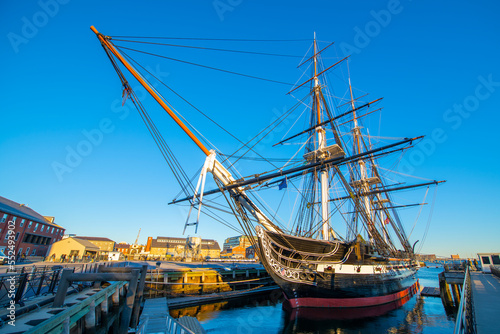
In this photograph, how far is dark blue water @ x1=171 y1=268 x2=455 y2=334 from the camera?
12.1 metres

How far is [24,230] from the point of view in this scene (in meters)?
36.5

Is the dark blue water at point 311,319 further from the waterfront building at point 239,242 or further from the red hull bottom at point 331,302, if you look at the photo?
the waterfront building at point 239,242

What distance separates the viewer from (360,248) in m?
16.3

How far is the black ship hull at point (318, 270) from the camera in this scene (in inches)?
549

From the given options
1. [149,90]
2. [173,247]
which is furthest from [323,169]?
[173,247]

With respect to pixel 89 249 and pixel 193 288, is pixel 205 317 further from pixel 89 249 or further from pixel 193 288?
pixel 89 249

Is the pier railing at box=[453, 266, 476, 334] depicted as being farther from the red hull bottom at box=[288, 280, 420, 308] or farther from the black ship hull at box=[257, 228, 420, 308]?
the red hull bottom at box=[288, 280, 420, 308]

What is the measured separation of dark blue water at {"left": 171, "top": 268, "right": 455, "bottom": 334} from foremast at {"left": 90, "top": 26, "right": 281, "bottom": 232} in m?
5.27

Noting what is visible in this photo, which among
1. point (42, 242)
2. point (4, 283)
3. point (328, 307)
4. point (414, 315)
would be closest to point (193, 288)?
point (328, 307)

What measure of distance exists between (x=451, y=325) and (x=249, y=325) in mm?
12468

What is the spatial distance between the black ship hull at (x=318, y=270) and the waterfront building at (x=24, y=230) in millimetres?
36437

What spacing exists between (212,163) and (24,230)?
141ft

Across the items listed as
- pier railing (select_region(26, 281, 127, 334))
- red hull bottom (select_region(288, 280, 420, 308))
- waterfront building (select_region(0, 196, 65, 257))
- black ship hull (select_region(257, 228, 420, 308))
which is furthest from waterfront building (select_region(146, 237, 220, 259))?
pier railing (select_region(26, 281, 127, 334))

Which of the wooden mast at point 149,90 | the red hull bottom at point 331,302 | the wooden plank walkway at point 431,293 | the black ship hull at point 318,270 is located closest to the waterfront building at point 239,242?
the wooden plank walkway at point 431,293
